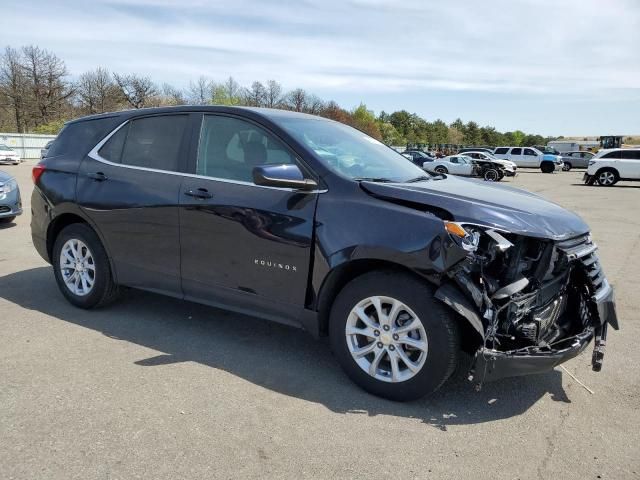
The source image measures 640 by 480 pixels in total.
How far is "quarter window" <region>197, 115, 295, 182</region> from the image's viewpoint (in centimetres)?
374

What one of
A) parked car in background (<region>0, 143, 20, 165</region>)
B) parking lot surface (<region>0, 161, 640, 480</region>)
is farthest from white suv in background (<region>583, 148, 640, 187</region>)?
parked car in background (<region>0, 143, 20, 165</region>)

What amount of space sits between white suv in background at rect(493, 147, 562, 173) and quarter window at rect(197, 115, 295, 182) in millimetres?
40711

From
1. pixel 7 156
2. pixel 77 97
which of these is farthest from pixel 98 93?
pixel 7 156

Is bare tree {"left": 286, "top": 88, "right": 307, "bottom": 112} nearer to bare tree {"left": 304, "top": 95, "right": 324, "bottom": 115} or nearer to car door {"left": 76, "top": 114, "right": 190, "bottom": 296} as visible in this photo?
bare tree {"left": 304, "top": 95, "right": 324, "bottom": 115}

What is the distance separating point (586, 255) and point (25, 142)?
49711mm

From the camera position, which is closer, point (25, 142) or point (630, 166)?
point (630, 166)

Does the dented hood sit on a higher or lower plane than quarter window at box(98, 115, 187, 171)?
lower

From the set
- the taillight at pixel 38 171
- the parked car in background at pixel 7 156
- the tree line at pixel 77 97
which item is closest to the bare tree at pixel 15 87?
the tree line at pixel 77 97

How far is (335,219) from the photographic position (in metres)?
3.31

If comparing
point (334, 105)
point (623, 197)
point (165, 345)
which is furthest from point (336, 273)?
point (334, 105)

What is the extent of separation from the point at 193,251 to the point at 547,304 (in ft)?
8.19

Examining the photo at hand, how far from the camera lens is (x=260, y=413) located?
3.10 metres

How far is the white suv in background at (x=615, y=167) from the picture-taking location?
2575 cm

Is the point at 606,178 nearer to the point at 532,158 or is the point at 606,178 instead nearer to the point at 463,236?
the point at 532,158
